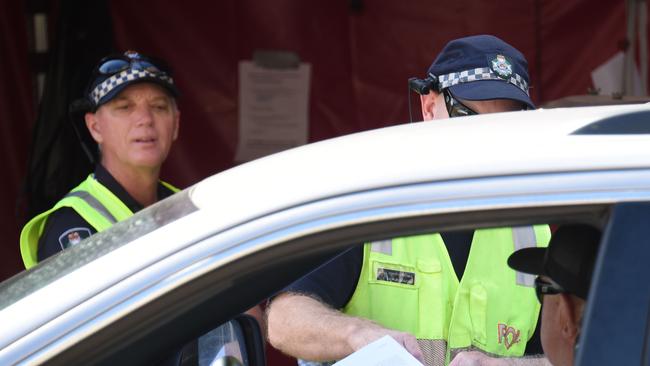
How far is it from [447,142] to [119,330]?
0.56 meters

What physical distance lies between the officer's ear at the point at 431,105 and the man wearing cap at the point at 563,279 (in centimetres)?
86

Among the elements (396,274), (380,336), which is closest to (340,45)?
(396,274)

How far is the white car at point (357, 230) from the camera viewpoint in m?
1.51

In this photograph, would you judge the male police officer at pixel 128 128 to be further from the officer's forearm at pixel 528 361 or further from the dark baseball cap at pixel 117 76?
the officer's forearm at pixel 528 361

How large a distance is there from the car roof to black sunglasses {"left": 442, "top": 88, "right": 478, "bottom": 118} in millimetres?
868

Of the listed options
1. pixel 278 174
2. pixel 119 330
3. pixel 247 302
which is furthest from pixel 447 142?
pixel 119 330

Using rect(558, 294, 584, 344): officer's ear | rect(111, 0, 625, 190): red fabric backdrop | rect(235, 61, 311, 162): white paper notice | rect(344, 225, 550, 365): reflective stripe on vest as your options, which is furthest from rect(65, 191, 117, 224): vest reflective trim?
rect(235, 61, 311, 162): white paper notice

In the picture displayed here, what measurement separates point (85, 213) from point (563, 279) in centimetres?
192

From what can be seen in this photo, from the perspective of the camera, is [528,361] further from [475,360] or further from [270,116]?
[270,116]

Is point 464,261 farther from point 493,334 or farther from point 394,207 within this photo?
point 394,207

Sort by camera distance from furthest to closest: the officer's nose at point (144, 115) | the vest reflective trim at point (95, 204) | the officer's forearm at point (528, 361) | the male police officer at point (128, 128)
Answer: the officer's nose at point (144, 115), the male police officer at point (128, 128), the vest reflective trim at point (95, 204), the officer's forearm at point (528, 361)

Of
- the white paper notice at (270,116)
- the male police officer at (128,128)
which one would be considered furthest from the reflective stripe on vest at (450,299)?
the white paper notice at (270,116)

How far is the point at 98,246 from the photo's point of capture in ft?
5.63

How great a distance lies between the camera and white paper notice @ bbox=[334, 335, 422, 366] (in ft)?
5.82
